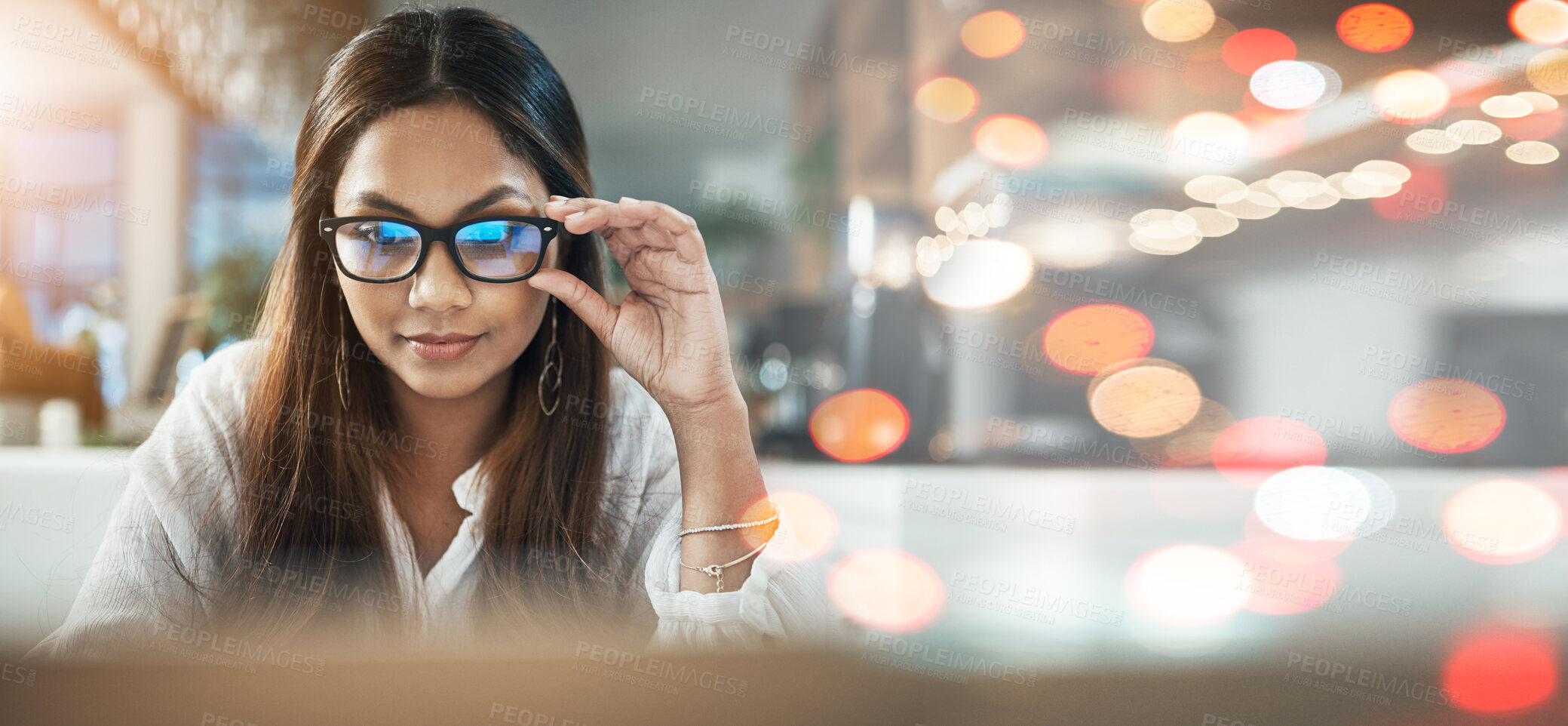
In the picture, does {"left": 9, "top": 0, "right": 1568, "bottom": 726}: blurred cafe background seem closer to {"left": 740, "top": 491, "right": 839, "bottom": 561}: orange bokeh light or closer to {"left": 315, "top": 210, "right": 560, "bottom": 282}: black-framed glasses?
{"left": 740, "top": 491, "right": 839, "bottom": 561}: orange bokeh light

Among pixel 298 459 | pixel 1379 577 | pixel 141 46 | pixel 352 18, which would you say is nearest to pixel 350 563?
pixel 298 459

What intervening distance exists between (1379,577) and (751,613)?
0.50 m

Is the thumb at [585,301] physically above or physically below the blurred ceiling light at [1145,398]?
above

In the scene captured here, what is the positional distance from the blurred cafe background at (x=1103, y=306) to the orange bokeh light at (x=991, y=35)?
0.32ft

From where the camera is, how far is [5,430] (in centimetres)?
73

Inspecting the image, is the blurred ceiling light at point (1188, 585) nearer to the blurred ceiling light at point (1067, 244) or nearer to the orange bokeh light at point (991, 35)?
the blurred ceiling light at point (1067, 244)

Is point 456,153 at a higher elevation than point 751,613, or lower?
higher

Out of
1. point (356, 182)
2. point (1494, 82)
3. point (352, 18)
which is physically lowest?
point (356, 182)

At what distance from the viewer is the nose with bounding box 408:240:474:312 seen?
1.57ft

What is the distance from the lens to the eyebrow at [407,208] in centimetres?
48

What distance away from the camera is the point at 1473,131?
A: 0.94 m

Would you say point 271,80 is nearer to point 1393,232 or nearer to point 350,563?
point 350,563

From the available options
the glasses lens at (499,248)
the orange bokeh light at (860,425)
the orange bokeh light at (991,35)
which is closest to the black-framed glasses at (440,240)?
the glasses lens at (499,248)

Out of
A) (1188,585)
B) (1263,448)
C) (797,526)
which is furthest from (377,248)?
(1263,448)
